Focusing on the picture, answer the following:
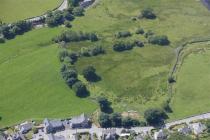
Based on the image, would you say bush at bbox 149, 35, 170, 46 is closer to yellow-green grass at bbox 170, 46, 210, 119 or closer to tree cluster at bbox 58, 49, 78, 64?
yellow-green grass at bbox 170, 46, 210, 119

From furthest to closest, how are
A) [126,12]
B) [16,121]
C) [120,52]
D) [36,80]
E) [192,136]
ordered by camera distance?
[126,12] < [120,52] < [36,80] < [16,121] < [192,136]

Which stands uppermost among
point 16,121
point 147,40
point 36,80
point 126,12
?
point 126,12

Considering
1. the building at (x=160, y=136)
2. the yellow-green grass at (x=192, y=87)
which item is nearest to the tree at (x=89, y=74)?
the yellow-green grass at (x=192, y=87)

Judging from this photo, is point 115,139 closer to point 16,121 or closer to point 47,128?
point 47,128

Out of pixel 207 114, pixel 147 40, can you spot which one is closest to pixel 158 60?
pixel 147 40

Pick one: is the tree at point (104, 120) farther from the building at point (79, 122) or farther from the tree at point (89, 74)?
the tree at point (89, 74)

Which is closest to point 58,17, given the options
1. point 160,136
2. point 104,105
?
point 104,105
